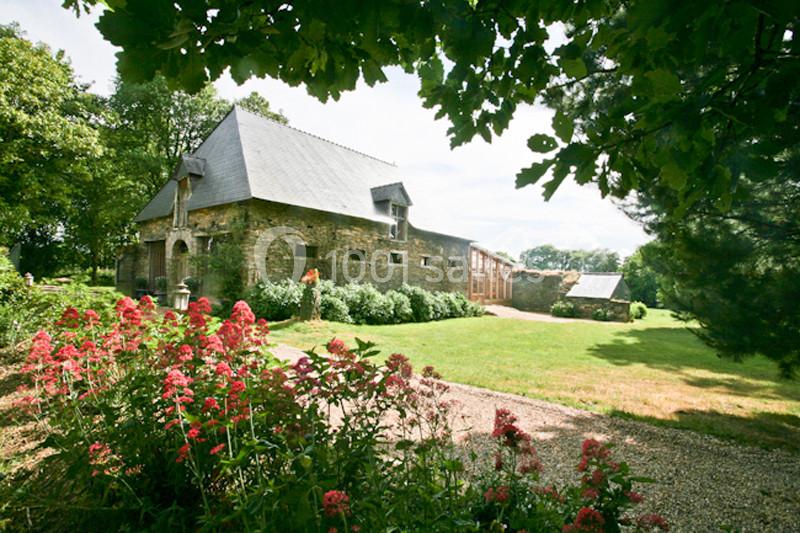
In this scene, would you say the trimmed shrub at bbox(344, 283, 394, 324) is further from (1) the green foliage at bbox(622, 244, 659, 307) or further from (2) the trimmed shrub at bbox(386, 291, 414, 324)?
(1) the green foliage at bbox(622, 244, 659, 307)

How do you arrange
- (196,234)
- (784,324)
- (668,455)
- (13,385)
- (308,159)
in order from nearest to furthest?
(668,455) → (784,324) → (13,385) → (196,234) → (308,159)

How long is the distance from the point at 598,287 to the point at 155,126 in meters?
27.2

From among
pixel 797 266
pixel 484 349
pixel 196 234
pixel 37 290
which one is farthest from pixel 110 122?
pixel 797 266

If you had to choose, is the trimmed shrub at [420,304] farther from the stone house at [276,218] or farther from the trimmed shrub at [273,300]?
the trimmed shrub at [273,300]

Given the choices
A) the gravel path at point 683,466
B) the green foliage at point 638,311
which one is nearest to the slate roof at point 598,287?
the green foliage at point 638,311

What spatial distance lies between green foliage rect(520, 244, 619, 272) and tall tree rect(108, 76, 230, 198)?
50.2 meters

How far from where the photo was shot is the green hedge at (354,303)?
1125cm

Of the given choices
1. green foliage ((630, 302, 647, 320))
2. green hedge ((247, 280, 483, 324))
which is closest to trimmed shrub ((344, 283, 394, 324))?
green hedge ((247, 280, 483, 324))

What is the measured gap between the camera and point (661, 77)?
1214 millimetres

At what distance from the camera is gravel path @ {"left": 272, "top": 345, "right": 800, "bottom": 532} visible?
2.54m

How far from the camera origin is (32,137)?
47.6 feet

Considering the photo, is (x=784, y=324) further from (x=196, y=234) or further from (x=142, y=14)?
(x=196, y=234)

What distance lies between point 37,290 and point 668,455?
29.6 ft

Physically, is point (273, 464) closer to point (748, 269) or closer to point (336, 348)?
point (336, 348)
